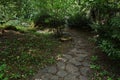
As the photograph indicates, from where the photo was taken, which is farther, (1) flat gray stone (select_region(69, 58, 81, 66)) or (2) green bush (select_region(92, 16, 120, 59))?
(1) flat gray stone (select_region(69, 58, 81, 66))

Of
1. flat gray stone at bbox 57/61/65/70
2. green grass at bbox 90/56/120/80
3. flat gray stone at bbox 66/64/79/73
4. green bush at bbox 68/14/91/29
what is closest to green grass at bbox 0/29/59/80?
flat gray stone at bbox 57/61/65/70

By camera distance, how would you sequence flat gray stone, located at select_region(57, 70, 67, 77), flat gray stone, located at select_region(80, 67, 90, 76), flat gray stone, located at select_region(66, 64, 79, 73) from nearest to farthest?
1. flat gray stone, located at select_region(57, 70, 67, 77)
2. flat gray stone, located at select_region(80, 67, 90, 76)
3. flat gray stone, located at select_region(66, 64, 79, 73)

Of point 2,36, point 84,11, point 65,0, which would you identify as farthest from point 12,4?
point 84,11

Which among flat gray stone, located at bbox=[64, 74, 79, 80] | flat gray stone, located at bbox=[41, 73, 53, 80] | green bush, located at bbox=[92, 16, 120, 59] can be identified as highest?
green bush, located at bbox=[92, 16, 120, 59]

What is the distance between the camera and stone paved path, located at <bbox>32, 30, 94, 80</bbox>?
5094 mm

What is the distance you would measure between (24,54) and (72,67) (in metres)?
1.67

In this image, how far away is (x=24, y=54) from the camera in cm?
612

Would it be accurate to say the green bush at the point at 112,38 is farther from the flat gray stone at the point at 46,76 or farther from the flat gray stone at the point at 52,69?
the flat gray stone at the point at 46,76

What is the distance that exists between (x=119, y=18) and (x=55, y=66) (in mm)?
→ 2323

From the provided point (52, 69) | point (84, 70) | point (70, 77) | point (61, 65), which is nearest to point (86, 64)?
point (84, 70)

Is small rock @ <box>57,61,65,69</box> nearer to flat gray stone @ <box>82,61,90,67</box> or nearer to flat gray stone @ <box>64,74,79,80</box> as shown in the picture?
flat gray stone @ <box>64,74,79,80</box>

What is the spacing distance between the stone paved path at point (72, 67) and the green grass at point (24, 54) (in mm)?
275

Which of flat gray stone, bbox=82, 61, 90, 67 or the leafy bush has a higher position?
the leafy bush

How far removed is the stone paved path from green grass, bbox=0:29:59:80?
0.27 meters
